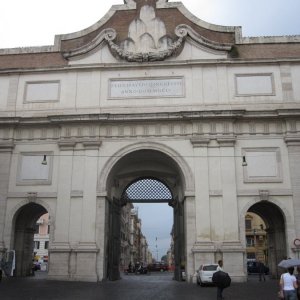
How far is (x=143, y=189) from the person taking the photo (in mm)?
30828

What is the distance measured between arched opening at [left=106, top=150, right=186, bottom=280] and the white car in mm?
3806

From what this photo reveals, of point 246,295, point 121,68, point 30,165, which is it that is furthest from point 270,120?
point 30,165

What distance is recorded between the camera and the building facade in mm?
24438

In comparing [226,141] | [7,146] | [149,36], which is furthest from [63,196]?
[149,36]

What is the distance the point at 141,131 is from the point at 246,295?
40.7 ft

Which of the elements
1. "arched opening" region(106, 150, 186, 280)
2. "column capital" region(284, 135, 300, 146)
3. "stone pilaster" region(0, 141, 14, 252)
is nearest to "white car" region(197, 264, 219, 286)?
"arched opening" region(106, 150, 186, 280)

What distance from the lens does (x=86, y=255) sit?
2408 centimetres

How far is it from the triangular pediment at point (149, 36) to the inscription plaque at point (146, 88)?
1406 millimetres

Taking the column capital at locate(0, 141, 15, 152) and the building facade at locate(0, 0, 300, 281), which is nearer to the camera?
the building facade at locate(0, 0, 300, 281)

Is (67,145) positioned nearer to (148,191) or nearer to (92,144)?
(92,144)

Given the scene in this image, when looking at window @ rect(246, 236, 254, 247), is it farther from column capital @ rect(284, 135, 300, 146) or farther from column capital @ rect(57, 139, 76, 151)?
column capital @ rect(57, 139, 76, 151)

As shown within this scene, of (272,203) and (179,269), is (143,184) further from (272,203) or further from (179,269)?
(272,203)

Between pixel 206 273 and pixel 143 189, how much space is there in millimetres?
10609

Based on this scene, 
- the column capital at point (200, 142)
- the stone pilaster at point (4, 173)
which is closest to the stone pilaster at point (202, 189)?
the column capital at point (200, 142)
